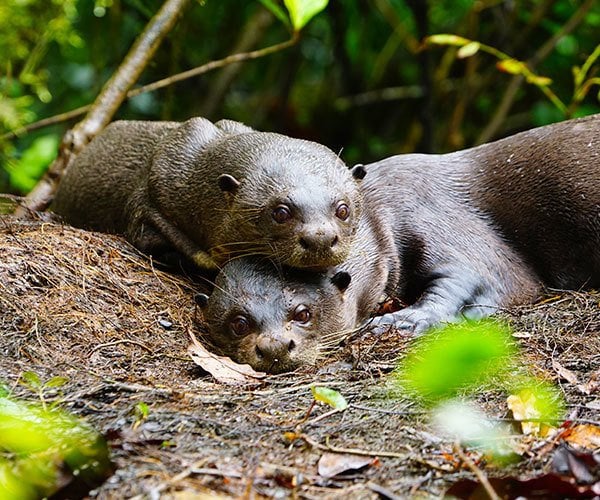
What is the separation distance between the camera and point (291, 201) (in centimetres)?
407

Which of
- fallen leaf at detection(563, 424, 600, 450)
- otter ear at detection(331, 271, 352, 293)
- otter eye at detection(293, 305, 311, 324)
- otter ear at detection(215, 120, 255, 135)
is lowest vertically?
otter eye at detection(293, 305, 311, 324)

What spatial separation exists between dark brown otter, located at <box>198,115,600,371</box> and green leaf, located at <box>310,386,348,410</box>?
1352 mm

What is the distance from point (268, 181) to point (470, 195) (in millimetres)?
1365

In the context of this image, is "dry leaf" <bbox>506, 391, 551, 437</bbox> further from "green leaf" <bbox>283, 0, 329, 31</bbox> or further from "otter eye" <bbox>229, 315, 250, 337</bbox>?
"green leaf" <bbox>283, 0, 329, 31</bbox>

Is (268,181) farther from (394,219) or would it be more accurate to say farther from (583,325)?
(583,325)

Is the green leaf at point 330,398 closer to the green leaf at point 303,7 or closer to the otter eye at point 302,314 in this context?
the otter eye at point 302,314

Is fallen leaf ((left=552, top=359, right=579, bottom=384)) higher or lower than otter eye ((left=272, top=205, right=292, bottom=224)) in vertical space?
lower

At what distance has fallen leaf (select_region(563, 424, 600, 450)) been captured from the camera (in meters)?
2.66

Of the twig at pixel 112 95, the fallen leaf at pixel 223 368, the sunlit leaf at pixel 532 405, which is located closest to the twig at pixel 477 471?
the sunlit leaf at pixel 532 405

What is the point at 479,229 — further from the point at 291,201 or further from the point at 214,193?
the point at 214,193

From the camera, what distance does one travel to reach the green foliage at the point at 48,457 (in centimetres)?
214

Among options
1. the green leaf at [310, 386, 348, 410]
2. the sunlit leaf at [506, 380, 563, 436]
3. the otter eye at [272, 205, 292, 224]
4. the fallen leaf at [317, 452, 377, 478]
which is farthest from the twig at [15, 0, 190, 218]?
the fallen leaf at [317, 452, 377, 478]

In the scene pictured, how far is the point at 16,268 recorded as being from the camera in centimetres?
390

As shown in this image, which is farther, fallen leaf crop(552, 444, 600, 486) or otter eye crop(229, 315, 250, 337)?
otter eye crop(229, 315, 250, 337)
